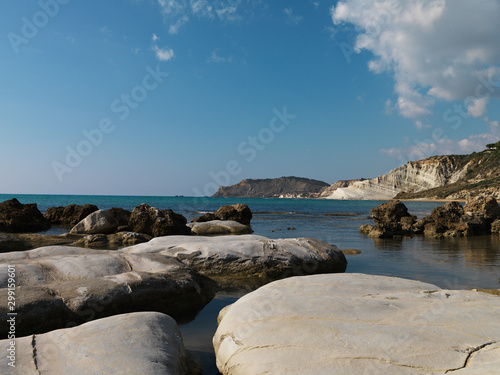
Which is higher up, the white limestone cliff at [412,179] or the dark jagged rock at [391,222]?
the white limestone cliff at [412,179]

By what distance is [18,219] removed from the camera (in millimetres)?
18781

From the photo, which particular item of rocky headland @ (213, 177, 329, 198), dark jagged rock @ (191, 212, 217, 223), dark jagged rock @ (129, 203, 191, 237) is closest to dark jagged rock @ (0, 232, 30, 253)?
dark jagged rock @ (129, 203, 191, 237)

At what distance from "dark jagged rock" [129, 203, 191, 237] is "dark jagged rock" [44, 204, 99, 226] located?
8.45 metres

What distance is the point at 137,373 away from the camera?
2773mm

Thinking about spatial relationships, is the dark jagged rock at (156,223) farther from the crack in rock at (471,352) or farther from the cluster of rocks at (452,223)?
the crack in rock at (471,352)

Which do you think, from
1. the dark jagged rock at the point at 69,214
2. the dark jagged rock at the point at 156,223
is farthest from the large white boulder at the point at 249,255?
the dark jagged rock at the point at 69,214

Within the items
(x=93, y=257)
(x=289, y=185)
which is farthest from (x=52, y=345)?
(x=289, y=185)

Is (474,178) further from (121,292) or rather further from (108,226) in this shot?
(121,292)

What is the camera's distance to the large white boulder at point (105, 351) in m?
2.79

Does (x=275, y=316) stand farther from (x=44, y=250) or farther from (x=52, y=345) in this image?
(x=44, y=250)

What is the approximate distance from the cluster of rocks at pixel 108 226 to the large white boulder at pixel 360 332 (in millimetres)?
8843

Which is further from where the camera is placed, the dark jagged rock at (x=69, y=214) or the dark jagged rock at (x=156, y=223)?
the dark jagged rock at (x=69, y=214)

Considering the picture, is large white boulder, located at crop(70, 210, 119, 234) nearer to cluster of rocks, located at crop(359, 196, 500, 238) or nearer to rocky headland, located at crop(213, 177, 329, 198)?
cluster of rocks, located at crop(359, 196, 500, 238)

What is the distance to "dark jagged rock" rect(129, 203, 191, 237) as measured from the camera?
15547 mm
